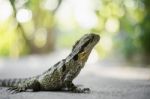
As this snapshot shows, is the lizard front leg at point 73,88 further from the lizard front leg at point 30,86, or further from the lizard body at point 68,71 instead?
the lizard front leg at point 30,86

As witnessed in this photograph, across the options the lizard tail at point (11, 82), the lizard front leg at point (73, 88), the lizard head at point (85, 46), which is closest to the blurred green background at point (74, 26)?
the lizard tail at point (11, 82)

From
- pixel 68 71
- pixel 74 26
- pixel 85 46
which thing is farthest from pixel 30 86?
pixel 74 26

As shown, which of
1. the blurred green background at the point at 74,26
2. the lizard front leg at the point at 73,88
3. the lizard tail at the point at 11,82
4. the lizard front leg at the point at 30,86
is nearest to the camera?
the lizard front leg at the point at 73,88

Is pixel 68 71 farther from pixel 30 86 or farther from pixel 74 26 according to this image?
pixel 74 26

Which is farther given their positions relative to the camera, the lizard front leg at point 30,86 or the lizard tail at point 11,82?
the lizard tail at point 11,82

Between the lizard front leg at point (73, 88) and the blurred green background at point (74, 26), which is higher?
the blurred green background at point (74, 26)

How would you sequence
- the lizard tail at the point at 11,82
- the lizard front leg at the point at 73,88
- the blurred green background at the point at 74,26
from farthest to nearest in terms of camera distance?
1. the blurred green background at the point at 74,26
2. the lizard tail at the point at 11,82
3. the lizard front leg at the point at 73,88

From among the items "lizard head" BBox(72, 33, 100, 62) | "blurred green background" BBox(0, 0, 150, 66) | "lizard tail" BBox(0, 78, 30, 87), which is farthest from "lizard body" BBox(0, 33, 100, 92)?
"blurred green background" BBox(0, 0, 150, 66)
